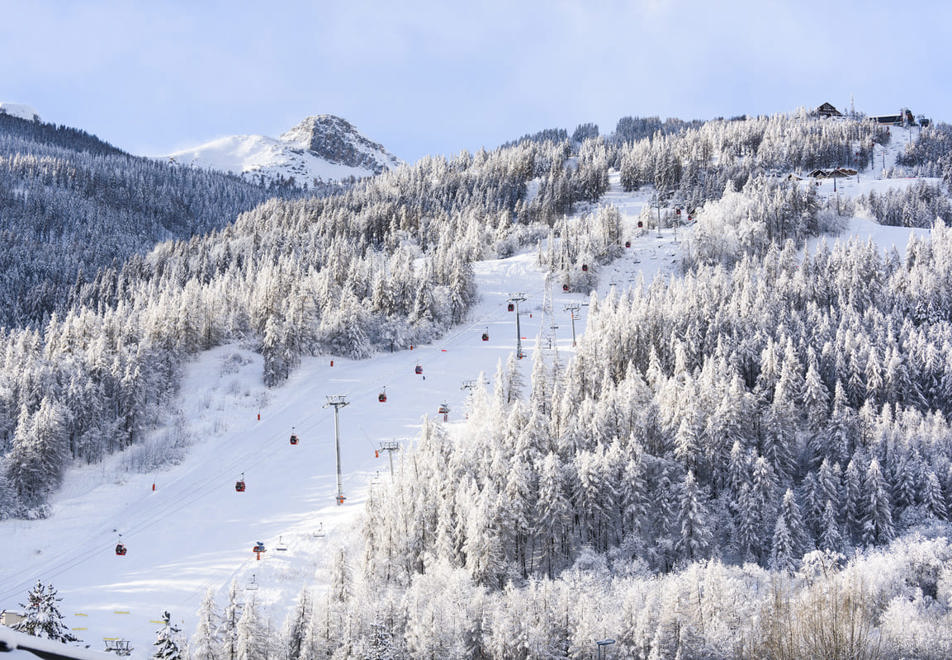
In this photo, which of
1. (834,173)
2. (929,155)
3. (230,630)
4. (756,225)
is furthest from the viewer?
(929,155)

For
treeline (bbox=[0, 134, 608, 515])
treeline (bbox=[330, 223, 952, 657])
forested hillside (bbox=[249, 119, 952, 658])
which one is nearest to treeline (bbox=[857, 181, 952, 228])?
forested hillside (bbox=[249, 119, 952, 658])

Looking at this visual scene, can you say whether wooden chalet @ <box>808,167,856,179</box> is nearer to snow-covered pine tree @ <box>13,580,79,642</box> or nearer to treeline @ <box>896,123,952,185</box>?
treeline @ <box>896,123,952,185</box>

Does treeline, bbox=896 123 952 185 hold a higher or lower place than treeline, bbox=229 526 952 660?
higher

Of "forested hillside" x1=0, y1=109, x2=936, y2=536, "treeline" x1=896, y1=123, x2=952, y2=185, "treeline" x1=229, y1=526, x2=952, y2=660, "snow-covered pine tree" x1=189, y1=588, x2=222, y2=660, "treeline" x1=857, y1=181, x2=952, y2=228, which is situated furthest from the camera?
"treeline" x1=896, y1=123, x2=952, y2=185

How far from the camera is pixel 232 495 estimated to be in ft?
201

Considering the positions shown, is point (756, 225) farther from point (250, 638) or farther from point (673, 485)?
point (250, 638)

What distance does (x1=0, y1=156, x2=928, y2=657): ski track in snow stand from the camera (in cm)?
4812

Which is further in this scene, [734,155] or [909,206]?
[734,155]

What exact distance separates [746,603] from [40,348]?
8434 cm

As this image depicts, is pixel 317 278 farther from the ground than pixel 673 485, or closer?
farther from the ground

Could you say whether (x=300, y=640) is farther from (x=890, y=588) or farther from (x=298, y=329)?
(x=298, y=329)

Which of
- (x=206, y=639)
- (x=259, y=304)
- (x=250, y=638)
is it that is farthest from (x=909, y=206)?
(x=206, y=639)

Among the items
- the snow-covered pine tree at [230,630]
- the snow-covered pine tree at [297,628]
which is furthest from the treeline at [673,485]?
the snow-covered pine tree at [230,630]

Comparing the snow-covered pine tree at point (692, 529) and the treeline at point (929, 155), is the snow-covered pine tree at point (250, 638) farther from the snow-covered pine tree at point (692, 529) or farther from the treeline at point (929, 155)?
the treeline at point (929, 155)
